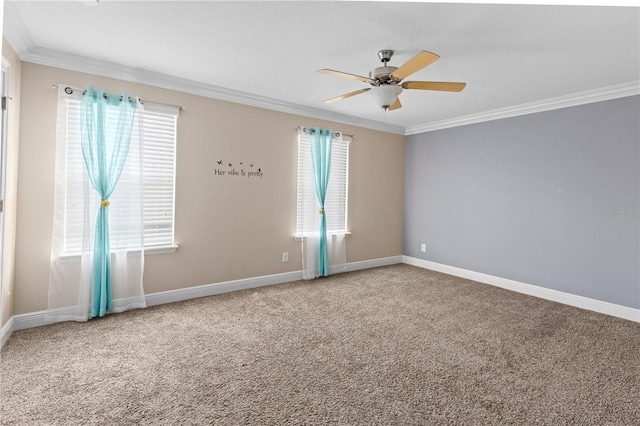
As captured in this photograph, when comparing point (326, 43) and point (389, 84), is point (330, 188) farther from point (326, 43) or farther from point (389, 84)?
point (326, 43)

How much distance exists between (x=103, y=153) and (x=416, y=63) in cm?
297

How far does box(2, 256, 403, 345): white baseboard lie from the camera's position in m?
3.08

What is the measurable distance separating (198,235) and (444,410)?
3087 millimetres

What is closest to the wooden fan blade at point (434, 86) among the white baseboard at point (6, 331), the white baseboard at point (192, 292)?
the white baseboard at point (192, 292)

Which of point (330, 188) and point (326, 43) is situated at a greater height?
point (326, 43)

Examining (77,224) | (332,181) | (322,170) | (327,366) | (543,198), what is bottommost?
(327,366)

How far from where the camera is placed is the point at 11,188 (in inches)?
115

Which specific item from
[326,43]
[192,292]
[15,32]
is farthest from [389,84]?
[192,292]

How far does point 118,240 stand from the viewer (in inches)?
139

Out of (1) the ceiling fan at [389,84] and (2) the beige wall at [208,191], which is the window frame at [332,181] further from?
(1) the ceiling fan at [389,84]

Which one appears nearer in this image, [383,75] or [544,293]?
[383,75]

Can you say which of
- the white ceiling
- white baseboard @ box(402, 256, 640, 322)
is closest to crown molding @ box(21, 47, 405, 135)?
the white ceiling

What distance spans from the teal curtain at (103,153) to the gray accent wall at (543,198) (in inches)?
177

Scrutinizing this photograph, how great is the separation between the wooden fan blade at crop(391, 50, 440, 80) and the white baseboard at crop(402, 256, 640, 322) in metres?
3.42
